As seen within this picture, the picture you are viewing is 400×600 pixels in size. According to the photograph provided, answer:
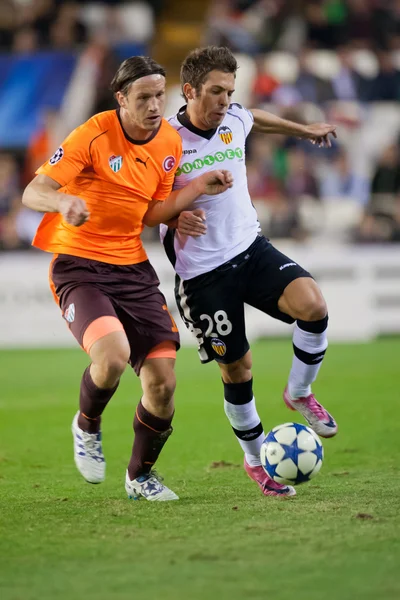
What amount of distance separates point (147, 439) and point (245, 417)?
2.39 ft

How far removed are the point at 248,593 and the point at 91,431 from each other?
2.45 metres

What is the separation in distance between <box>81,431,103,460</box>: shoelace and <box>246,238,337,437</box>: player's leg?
1.30 m

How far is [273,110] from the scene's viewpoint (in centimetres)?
1852

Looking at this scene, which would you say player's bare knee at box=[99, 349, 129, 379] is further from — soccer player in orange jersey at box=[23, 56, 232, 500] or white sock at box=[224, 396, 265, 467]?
white sock at box=[224, 396, 265, 467]

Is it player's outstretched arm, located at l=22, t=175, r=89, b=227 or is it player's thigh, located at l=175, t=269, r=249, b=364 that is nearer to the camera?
player's outstretched arm, located at l=22, t=175, r=89, b=227

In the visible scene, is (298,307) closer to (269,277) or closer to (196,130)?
(269,277)

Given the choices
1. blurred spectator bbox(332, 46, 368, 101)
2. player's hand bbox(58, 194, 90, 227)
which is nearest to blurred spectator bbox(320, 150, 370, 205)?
blurred spectator bbox(332, 46, 368, 101)

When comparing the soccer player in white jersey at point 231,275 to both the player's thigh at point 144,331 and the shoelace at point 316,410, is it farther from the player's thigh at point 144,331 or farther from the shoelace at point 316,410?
the player's thigh at point 144,331

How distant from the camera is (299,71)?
19.3 m

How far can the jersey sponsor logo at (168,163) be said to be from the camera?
Answer: 6.36 metres

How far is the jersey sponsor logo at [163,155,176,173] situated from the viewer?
636 centimetres

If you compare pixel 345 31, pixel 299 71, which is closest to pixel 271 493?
pixel 299 71

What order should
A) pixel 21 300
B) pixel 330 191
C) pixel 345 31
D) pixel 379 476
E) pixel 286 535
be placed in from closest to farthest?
1. pixel 286 535
2. pixel 379 476
3. pixel 21 300
4. pixel 330 191
5. pixel 345 31

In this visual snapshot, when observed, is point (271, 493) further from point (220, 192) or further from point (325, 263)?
point (325, 263)
